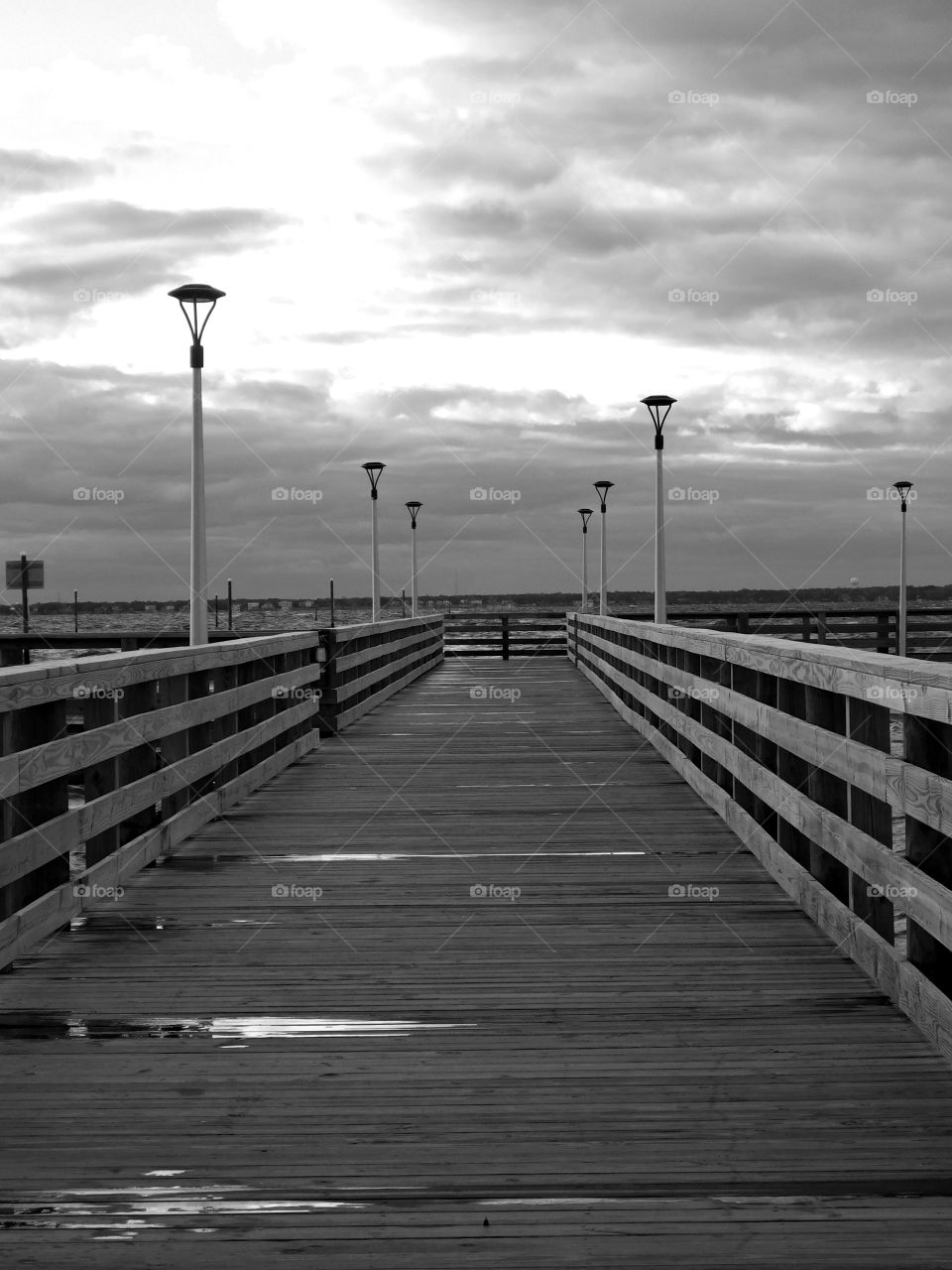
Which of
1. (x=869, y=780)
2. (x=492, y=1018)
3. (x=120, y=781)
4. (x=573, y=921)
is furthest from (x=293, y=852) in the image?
(x=869, y=780)

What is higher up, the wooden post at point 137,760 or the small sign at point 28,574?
the small sign at point 28,574

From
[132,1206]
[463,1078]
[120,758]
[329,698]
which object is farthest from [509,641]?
[132,1206]

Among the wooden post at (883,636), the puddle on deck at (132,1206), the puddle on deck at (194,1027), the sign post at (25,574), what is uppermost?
the sign post at (25,574)

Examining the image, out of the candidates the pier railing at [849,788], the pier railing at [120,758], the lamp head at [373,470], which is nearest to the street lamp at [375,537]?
the lamp head at [373,470]

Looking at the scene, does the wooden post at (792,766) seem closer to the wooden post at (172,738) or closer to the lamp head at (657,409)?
A: the wooden post at (172,738)

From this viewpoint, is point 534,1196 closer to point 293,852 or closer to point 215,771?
point 293,852

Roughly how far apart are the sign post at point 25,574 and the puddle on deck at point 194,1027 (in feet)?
98.9

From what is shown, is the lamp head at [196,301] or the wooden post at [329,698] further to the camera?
the wooden post at [329,698]

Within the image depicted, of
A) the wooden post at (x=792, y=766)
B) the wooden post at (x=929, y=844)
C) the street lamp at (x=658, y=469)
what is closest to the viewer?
the wooden post at (x=929, y=844)

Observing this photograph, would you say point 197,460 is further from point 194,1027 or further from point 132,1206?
point 132,1206

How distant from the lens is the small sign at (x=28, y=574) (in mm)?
33219

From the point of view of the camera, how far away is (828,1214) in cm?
287

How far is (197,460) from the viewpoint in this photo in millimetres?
10859

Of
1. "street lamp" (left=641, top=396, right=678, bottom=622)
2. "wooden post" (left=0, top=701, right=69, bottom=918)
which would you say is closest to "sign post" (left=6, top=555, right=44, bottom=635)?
"street lamp" (left=641, top=396, right=678, bottom=622)
